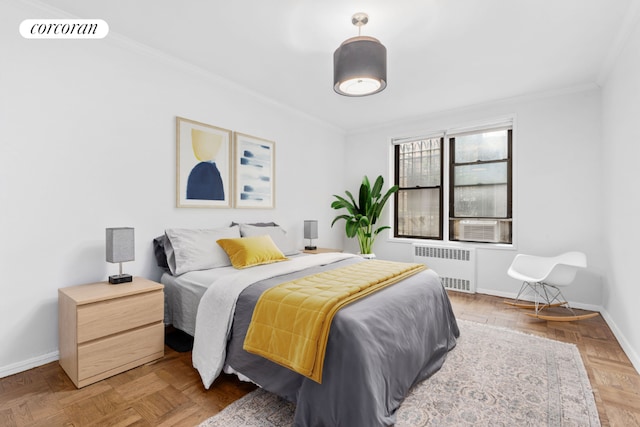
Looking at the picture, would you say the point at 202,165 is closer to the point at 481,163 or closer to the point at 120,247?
the point at 120,247

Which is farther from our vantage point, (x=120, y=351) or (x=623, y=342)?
(x=623, y=342)

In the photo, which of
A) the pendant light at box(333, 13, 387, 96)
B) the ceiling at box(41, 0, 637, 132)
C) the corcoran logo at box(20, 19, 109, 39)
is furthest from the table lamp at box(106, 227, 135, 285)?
the pendant light at box(333, 13, 387, 96)

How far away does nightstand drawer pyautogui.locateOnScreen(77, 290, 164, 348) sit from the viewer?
79.4 inches

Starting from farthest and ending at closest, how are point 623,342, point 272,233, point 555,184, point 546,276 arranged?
point 555,184 → point 272,233 → point 546,276 → point 623,342

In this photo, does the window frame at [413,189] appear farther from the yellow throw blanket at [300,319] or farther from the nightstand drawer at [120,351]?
the nightstand drawer at [120,351]

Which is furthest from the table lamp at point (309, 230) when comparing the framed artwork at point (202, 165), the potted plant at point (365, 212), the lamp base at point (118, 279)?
the lamp base at point (118, 279)

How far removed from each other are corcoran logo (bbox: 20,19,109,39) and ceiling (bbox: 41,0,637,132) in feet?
0.22

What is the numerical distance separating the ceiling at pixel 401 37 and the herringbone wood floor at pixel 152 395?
2672mm

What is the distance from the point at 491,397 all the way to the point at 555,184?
9.93 feet

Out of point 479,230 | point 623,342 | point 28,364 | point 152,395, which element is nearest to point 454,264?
point 479,230

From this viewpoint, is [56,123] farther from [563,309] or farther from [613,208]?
[563,309]

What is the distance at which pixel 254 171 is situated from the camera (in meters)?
3.90

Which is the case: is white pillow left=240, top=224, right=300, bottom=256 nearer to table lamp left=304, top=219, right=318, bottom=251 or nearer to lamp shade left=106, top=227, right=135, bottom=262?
table lamp left=304, top=219, right=318, bottom=251

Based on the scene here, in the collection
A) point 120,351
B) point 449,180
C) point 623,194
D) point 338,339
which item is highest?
point 449,180
